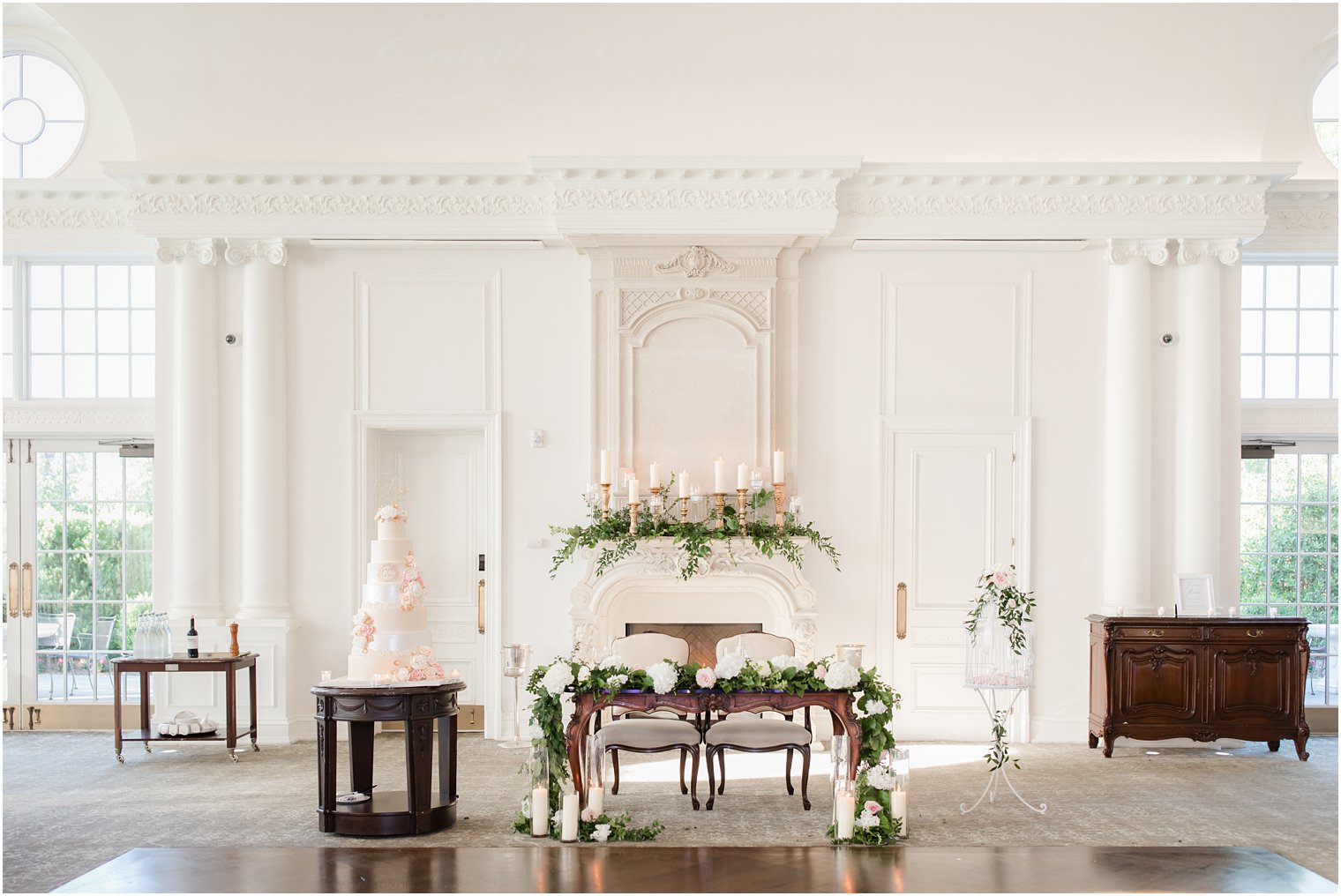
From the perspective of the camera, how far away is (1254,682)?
7.91 m

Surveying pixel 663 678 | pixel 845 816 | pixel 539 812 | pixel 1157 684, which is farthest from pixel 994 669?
pixel 539 812

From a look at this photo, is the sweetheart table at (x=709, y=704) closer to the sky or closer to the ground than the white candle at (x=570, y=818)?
closer to the sky

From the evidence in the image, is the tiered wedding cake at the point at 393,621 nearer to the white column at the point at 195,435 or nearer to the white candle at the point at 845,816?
the white candle at the point at 845,816

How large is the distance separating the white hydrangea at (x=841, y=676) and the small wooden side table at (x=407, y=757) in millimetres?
1918

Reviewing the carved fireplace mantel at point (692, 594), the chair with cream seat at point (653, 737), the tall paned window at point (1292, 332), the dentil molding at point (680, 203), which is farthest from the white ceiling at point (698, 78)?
the chair with cream seat at point (653, 737)

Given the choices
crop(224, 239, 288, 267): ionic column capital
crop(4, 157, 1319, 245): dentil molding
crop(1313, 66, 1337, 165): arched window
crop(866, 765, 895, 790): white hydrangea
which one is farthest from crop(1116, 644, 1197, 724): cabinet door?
crop(224, 239, 288, 267): ionic column capital

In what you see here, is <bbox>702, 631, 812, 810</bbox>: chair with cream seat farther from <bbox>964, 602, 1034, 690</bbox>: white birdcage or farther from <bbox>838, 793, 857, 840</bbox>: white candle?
<bbox>964, 602, 1034, 690</bbox>: white birdcage

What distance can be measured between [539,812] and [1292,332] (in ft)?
23.2

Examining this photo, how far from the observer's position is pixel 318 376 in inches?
340

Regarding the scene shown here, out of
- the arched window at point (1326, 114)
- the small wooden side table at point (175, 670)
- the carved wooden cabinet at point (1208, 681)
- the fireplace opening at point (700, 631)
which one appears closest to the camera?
the small wooden side table at point (175, 670)

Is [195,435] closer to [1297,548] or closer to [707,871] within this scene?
[707,871]

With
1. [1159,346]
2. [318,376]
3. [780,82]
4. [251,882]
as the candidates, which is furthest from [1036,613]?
[251,882]

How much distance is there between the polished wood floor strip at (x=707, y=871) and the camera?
330 centimetres

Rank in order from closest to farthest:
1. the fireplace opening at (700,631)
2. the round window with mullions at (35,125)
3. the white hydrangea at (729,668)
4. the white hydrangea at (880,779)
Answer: the white hydrangea at (880,779)
the white hydrangea at (729,668)
the fireplace opening at (700,631)
the round window with mullions at (35,125)
